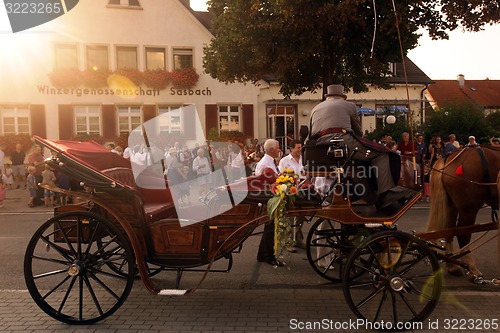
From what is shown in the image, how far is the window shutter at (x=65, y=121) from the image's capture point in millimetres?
20123

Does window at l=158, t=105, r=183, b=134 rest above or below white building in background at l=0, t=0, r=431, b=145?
below

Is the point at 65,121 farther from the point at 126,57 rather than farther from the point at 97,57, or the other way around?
the point at 126,57

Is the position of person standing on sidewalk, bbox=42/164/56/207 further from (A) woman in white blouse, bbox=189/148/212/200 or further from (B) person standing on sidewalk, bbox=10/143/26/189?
(A) woman in white blouse, bbox=189/148/212/200

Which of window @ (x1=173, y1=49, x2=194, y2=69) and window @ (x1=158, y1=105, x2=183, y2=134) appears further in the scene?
window @ (x1=173, y1=49, x2=194, y2=69)

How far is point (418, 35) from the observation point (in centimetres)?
1240

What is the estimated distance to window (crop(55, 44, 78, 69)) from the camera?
20234 millimetres

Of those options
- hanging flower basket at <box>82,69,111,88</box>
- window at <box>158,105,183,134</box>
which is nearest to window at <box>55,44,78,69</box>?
hanging flower basket at <box>82,69,111,88</box>

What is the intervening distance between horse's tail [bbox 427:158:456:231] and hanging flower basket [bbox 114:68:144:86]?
17697mm

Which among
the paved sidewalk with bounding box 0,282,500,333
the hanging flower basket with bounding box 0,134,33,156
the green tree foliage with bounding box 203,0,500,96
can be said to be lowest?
the paved sidewalk with bounding box 0,282,500,333

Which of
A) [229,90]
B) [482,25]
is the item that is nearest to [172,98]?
[229,90]

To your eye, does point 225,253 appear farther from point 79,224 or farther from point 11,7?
point 11,7

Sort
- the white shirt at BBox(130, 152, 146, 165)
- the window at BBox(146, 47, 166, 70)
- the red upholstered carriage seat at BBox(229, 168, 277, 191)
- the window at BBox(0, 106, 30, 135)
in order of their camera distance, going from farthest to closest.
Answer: the window at BBox(146, 47, 166, 70)
the window at BBox(0, 106, 30, 135)
the white shirt at BBox(130, 152, 146, 165)
the red upholstered carriage seat at BBox(229, 168, 277, 191)

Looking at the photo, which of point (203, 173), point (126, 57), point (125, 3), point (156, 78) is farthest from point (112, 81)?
point (203, 173)

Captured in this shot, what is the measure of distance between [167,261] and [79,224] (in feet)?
2.92
